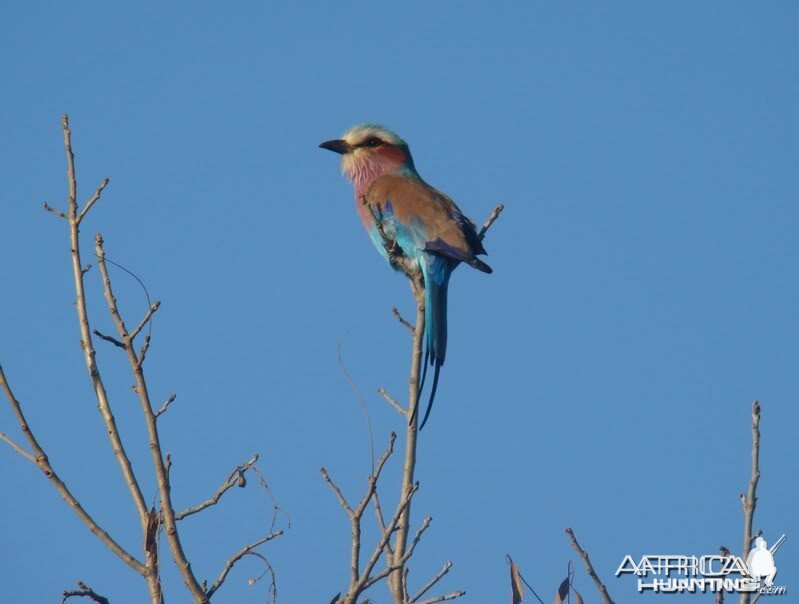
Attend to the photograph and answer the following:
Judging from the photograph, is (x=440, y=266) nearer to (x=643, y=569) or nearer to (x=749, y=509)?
(x=643, y=569)

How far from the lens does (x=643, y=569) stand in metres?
3.56

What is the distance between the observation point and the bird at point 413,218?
5023 mm

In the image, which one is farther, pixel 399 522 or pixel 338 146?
pixel 338 146

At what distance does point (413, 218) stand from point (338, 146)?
1312mm

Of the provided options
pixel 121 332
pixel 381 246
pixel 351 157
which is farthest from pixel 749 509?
pixel 351 157

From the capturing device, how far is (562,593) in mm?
3232

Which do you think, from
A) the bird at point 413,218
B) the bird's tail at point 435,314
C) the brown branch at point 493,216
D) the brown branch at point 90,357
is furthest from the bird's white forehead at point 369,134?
the brown branch at point 90,357

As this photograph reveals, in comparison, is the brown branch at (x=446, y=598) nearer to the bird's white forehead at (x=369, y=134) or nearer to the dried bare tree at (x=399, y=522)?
the dried bare tree at (x=399, y=522)

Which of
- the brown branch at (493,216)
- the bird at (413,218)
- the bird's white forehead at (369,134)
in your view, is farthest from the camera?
the bird's white forehead at (369,134)

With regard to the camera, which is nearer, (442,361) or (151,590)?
(151,590)

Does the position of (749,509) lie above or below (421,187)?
below

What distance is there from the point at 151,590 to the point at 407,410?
3.97ft

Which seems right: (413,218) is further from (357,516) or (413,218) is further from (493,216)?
(357,516)

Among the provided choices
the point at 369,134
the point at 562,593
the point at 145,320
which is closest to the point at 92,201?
the point at 145,320
